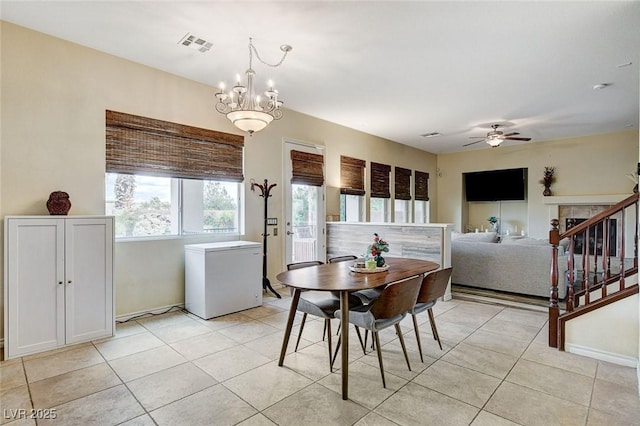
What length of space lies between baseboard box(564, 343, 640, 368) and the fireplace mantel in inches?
218

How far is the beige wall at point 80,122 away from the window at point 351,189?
2.59m

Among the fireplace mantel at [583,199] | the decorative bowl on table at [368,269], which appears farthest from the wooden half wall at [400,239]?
the fireplace mantel at [583,199]

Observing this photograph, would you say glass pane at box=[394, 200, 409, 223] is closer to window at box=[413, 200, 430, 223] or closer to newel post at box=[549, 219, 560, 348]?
window at box=[413, 200, 430, 223]

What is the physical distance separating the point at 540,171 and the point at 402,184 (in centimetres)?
319

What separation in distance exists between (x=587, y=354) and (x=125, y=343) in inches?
165

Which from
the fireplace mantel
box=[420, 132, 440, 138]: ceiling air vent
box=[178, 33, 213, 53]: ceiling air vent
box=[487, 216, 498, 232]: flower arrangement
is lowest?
box=[487, 216, 498, 232]: flower arrangement

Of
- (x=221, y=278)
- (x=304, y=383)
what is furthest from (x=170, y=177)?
Result: (x=304, y=383)

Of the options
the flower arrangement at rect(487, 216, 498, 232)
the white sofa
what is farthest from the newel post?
the flower arrangement at rect(487, 216, 498, 232)

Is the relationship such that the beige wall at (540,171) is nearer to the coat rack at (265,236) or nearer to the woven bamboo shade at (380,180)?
the woven bamboo shade at (380,180)

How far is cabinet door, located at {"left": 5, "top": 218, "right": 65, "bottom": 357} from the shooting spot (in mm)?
2859

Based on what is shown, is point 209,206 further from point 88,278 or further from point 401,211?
point 401,211

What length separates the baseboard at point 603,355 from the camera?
108 inches

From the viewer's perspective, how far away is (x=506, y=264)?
4.91m

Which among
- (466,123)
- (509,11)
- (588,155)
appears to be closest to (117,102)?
(509,11)
